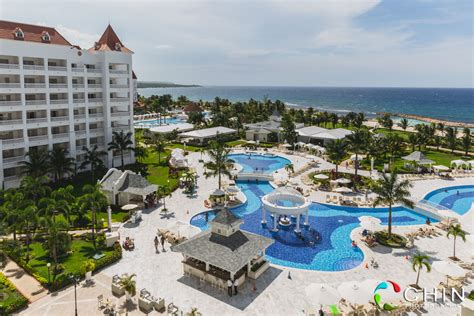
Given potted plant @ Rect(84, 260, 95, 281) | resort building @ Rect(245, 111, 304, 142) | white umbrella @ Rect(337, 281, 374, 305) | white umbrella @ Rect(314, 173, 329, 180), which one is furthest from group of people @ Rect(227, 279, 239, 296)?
resort building @ Rect(245, 111, 304, 142)

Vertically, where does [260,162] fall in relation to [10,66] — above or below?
below

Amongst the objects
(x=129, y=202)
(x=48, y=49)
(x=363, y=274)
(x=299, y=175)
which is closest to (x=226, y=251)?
(x=363, y=274)

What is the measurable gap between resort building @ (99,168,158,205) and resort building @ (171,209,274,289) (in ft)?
50.7

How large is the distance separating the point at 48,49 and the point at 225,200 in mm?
30604

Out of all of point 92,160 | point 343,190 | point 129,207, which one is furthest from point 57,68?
point 343,190

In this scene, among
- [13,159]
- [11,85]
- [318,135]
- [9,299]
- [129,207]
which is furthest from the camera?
[318,135]

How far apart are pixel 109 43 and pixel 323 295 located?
4850 centimetres

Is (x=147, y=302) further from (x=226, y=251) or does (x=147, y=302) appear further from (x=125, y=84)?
(x=125, y=84)

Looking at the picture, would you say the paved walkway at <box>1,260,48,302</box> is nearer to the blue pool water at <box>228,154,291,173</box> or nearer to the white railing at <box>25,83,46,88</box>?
the white railing at <box>25,83,46,88</box>

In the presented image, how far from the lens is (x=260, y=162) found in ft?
212

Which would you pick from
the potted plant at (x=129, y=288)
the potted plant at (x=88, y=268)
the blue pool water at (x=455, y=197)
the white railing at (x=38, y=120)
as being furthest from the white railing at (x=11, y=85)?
the blue pool water at (x=455, y=197)

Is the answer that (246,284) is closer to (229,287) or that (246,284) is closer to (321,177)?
(229,287)

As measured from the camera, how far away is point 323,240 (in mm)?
33188

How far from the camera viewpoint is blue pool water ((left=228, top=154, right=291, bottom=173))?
2352 inches
